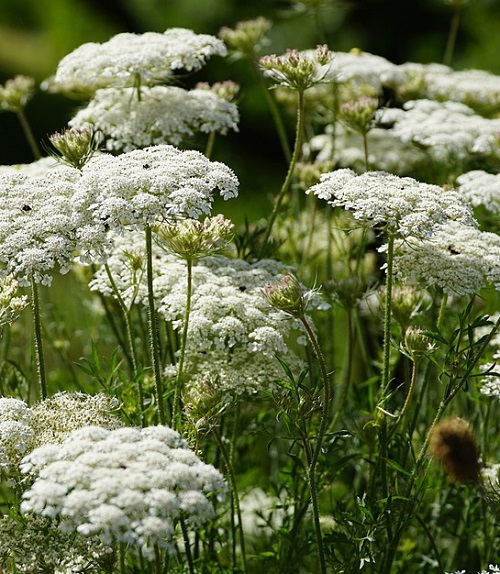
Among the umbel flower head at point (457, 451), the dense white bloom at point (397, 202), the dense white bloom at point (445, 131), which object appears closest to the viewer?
the umbel flower head at point (457, 451)

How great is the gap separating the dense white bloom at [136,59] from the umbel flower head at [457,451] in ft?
6.70

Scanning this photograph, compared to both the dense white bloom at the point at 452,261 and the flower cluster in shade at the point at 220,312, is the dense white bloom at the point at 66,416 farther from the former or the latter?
the dense white bloom at the point at 452,261

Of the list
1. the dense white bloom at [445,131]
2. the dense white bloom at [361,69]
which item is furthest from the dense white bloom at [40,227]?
the dense white bloom at [361,69]

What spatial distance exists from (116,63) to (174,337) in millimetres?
1098

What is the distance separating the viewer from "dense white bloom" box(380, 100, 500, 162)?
423 cm

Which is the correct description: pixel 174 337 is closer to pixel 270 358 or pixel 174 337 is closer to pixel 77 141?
pixel 270 358

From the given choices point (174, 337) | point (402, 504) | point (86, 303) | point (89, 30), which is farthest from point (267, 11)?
point (402, 504)

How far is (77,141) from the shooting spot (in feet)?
10.2

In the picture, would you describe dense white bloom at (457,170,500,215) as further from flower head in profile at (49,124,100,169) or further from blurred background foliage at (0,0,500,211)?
blurred background foliage at (0,0,500,211)

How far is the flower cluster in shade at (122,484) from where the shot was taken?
2.02m

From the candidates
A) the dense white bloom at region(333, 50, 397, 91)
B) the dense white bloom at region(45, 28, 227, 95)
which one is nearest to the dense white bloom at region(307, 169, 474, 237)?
the dense white bloom at region(45, 28, 227, 95)

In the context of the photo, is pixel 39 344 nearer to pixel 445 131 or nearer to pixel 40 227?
pixel 40 227

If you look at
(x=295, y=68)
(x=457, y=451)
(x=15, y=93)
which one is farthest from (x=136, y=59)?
(x=457, y=451)

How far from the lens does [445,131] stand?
4312 millimetres
